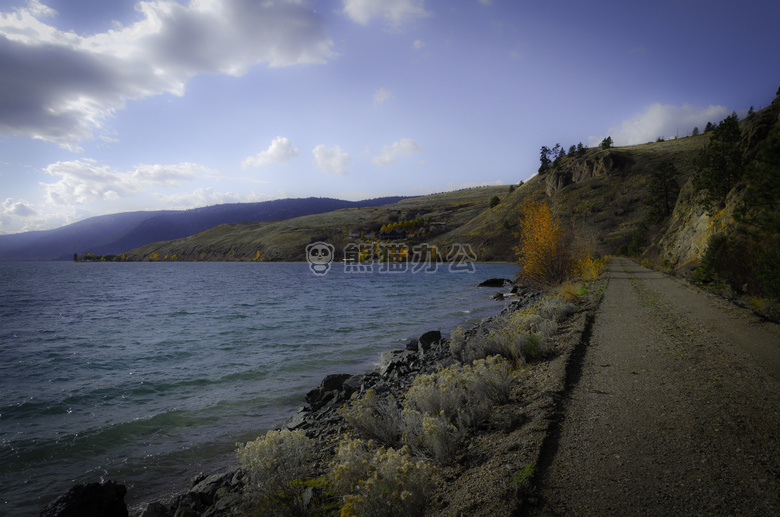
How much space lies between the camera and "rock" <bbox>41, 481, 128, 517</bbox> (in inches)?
202

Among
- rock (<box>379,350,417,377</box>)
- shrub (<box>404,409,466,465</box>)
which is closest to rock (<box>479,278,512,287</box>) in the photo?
rock (<box>379,350,417,377</box>)

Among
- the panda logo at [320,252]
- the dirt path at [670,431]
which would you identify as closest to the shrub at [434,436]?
the dirt path at [670,431]

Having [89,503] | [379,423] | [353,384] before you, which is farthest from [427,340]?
[89,503]

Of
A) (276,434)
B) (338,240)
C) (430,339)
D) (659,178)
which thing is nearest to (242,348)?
(430,339)

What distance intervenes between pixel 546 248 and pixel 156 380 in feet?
68.8

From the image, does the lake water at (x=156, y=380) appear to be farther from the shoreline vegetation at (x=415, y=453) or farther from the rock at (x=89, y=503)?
the shoreline vegetation at (x=415, y=453)

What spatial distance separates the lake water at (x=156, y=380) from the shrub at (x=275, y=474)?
358 cm

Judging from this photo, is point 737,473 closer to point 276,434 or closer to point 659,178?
point 276,434

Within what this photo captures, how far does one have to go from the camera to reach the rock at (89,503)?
16.8 ft

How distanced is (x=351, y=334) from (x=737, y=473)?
16292 millimetres

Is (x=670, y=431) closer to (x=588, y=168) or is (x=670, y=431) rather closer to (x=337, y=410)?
(x=337, y=410)

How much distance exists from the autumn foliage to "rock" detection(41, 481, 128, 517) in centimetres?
2117

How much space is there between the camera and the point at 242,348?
16.3m

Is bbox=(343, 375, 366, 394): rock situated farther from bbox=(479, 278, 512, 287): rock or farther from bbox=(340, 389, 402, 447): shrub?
bbox=(479, 278, 512, 287): rock
